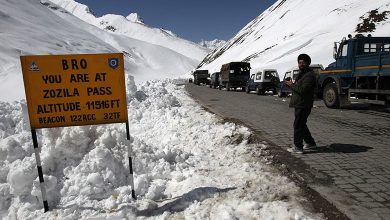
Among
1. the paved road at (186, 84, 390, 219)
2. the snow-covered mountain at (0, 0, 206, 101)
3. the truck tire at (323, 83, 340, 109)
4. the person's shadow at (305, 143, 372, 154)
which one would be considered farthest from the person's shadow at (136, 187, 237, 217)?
the snow-covered mountain at (0, 0, 206, 101)

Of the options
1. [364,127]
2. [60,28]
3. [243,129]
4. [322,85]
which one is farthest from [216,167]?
[60,28]

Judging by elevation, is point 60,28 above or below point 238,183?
above

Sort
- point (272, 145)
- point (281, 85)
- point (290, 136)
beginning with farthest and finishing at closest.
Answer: point (281, 85) → point (290, 136) → point (272, 145)

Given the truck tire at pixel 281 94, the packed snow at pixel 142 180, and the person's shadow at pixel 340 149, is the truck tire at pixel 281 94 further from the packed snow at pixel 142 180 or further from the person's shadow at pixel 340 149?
the person's shadow at pixel 340 149

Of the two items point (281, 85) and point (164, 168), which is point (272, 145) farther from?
point (281, 85)

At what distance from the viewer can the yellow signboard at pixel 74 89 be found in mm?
4391

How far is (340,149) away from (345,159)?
757 millimetres

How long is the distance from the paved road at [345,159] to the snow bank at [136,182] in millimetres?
541

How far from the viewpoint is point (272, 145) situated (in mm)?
7543

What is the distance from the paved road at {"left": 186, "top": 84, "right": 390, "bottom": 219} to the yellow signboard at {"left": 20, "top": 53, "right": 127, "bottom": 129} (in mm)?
3206

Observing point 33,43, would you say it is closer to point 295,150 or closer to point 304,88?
point 295,150

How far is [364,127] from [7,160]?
885 cm

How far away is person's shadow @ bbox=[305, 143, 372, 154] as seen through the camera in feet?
22.6

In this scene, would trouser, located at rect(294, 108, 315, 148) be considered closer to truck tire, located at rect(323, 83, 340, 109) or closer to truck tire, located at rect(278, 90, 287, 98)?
truck tire, located at rect(323, 83, 340, 109)
